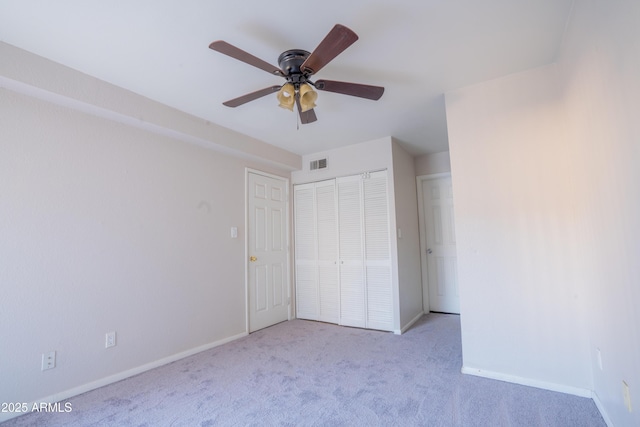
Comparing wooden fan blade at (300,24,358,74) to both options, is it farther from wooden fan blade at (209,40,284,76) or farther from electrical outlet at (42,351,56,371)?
electrical outlet at (42,351,56,371)

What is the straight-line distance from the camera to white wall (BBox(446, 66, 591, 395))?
218 centimetres

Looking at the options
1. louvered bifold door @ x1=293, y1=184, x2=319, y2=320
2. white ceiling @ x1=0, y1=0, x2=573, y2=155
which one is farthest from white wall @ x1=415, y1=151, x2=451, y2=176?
white ceiling @ x1=0, y1=0, x2=573, y2=155

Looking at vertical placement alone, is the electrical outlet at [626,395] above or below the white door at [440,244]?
below

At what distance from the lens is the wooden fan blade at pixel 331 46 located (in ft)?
4.98

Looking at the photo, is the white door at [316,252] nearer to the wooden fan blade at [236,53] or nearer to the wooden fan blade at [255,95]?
the wooden fan blade at [255,95]

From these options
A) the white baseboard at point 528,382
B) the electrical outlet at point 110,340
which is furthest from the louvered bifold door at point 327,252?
the electrical outlet at point 110,340

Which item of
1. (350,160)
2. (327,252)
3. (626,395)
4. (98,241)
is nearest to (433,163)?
(350,160)

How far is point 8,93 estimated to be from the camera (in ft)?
6.83

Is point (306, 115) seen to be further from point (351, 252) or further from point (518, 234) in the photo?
point (351, 252)

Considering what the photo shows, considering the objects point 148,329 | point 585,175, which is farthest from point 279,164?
point 585,175

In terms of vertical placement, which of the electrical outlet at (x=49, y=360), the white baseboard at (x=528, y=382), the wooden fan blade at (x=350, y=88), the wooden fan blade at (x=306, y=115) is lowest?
the white baseboard at (x=528, y=382)

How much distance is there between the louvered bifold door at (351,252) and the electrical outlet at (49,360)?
2917 mm

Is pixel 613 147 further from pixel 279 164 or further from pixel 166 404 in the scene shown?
pixel 279 164

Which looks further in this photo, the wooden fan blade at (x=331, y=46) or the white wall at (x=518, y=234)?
the white wall at (x=518, y=234)
